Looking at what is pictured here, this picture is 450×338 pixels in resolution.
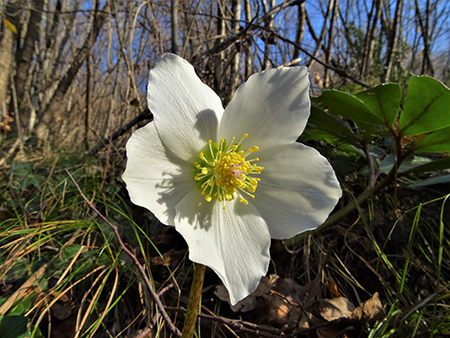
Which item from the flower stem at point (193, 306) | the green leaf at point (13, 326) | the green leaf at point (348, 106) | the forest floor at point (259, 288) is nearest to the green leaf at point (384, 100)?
the green leaf at point (348, 106)

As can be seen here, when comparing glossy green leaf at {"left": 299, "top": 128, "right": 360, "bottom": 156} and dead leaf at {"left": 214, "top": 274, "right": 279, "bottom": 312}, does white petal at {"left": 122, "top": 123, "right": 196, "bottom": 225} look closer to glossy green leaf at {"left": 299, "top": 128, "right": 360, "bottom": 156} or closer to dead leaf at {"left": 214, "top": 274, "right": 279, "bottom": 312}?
dead leaf at {"left": 214, "top": 274, "right": 279, "bottom": 312}

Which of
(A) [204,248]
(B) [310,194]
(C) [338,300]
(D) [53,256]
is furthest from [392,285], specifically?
(D) [53,256]

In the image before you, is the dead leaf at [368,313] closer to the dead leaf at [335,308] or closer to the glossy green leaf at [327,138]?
the dead leaf at [335,308]

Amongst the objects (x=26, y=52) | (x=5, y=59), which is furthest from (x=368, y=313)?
(x=26, y=52)

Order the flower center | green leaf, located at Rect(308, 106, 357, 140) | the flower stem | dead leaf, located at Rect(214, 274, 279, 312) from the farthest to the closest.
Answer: green leaf, located at Rect(308, 106, 357, 140) < dead leaf, located at Rect(214, 274, 279, 312) < the flower center < the flower stem

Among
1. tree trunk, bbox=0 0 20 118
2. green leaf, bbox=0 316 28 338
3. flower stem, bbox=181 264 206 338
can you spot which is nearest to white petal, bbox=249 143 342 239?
flower stem, bbox=181 264 206 338

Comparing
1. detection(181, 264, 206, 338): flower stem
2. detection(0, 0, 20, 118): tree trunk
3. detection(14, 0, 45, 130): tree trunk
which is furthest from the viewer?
detection(14, 0, 45, 130): tree trunk
